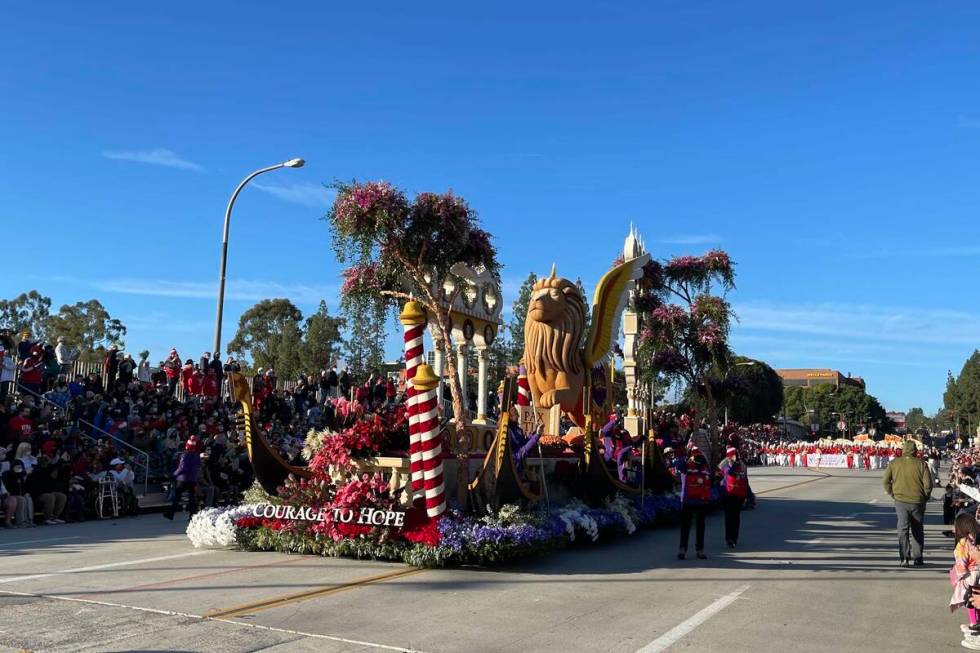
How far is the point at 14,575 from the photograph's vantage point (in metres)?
9.24

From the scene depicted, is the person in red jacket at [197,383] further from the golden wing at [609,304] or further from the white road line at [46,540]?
the golden wing at [609,304]

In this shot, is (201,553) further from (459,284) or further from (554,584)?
(459,284)

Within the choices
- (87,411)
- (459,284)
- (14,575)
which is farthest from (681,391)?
(14,575)

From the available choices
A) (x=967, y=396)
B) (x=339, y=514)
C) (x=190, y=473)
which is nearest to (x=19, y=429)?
(x=190, y=473)

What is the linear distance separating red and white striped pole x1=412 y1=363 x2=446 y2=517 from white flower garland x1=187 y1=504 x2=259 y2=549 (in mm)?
2751

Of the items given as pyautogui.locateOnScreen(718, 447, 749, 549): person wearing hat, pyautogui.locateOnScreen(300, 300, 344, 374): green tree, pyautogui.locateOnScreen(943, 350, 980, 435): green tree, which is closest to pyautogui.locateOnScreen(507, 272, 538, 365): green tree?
pyautogui.locateOnScreen(300, 300, 344, 374): green tree

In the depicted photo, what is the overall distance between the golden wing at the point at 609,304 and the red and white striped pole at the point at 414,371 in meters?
9.75

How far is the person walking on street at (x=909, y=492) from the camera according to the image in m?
11.0

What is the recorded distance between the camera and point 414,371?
10508mm

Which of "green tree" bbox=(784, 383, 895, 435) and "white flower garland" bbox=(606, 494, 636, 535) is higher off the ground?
"green tree" bbox=(784, 383, 895, 435)

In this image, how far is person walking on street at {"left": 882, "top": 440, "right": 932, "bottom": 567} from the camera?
36.2 ft

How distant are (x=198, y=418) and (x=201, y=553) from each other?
11.8 m

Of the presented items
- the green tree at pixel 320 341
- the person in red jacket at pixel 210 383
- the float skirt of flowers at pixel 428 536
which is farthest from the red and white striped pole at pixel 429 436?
the green tree at pixel 320 341

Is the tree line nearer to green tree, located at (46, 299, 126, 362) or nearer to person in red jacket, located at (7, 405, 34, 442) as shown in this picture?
green tree, located at (46, 299, 126, 362)
